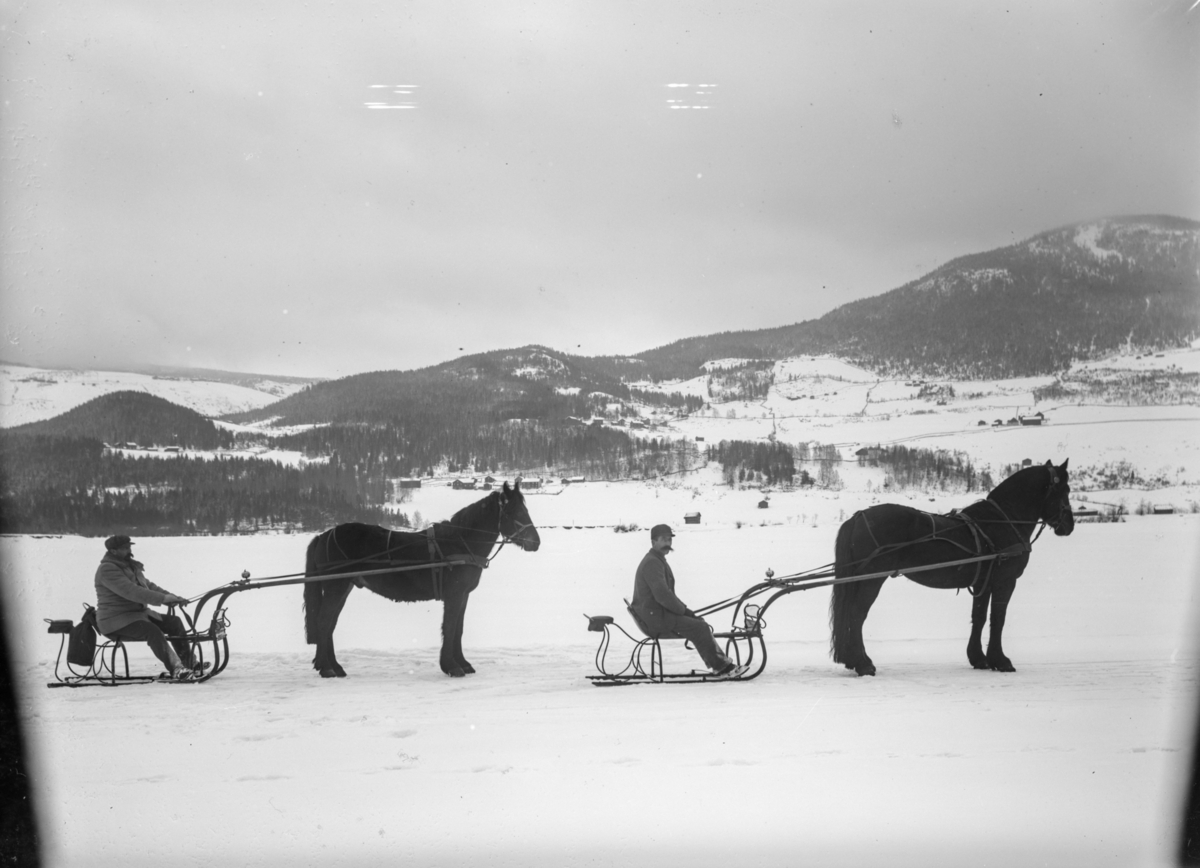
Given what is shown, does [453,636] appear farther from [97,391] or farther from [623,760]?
[97,391]

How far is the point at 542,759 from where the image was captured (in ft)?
13.8

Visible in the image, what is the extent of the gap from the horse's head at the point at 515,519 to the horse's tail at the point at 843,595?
8.89 ft

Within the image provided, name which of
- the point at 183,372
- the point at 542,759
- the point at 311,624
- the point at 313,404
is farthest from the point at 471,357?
the point at 542,759

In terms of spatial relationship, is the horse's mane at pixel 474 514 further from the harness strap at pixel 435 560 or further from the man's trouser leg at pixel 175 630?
the man's trouser leg at pixel 175 630

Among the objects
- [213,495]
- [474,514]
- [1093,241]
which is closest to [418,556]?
[474,514]

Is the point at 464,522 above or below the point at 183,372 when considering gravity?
below

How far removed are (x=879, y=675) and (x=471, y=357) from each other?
8.82m

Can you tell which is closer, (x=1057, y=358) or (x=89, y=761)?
(x=89, y=761)

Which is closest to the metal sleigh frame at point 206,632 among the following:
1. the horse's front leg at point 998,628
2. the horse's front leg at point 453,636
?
the horse's front leg at point 453,636

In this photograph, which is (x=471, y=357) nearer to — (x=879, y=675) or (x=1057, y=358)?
(x=879, y=675)

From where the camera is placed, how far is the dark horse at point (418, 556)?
665cm

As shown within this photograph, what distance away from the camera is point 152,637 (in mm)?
5898

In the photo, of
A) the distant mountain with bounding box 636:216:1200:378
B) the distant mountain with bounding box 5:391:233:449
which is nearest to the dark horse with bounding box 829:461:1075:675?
the distant mountain with bounding box 636:216:1200:378

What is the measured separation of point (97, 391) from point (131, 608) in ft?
21.4
